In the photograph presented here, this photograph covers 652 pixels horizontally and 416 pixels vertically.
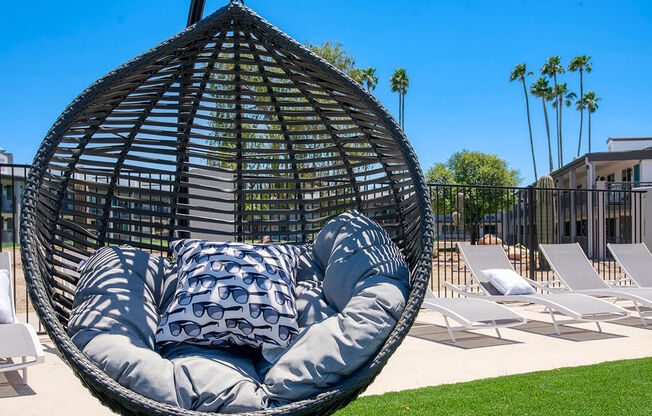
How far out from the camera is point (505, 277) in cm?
554

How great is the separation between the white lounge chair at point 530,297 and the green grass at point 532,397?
1.28 m

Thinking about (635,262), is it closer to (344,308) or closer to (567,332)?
(567,332)

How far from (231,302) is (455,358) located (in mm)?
2305

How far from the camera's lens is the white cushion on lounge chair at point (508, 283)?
5391 mm

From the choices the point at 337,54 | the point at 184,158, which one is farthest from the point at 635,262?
the point at 337,54

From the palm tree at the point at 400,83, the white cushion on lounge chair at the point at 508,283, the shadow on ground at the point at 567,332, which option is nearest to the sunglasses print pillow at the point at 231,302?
the shadow on ground at the point at 567,332

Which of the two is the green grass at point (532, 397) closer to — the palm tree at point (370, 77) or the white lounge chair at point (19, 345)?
the white lounge chair at point (19, 345)

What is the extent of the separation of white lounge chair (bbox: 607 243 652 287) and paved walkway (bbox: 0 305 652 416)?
3.08 ft

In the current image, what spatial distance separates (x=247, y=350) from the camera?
7.29 feet

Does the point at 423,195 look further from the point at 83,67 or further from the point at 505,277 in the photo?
the point at 83,67

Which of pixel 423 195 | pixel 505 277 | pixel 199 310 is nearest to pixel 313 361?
pixel 199 310

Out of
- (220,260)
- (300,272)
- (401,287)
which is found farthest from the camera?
(300,272)

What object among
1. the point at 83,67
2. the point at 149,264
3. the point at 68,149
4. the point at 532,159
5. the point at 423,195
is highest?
the point at 83,67

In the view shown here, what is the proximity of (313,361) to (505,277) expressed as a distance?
425 cm
